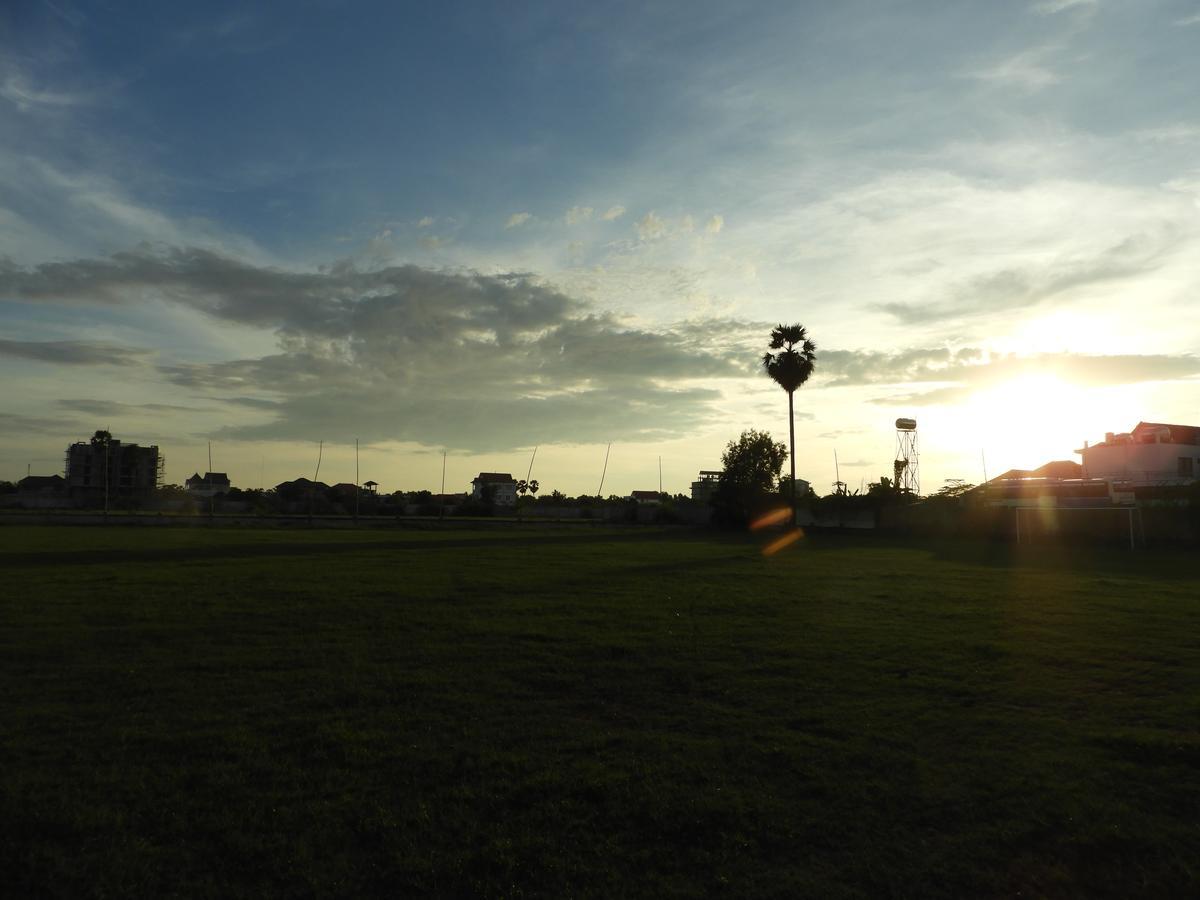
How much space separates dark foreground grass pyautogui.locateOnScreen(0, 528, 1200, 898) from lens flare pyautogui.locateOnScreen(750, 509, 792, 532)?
1973 inches

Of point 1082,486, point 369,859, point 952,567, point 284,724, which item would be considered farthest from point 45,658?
point 1082,486

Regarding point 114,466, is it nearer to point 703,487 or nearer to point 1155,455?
point 703,487

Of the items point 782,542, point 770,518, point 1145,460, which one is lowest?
point 782,542

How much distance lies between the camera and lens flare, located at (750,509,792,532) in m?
67.7

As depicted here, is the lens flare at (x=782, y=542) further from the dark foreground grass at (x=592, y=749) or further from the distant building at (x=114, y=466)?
the distant building at (x=114, y=466)

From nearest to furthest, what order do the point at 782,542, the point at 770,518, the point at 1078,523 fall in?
1. the point at 1078,523
2. the point at 782,542
3. the point at 770,518

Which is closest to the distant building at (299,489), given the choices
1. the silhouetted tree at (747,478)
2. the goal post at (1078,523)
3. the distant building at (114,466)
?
the distant building at (114,466)

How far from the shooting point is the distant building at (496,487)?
152m

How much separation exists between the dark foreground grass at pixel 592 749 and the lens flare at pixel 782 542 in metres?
22.0

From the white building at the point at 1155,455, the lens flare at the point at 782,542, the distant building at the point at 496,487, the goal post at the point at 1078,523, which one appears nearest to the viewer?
the lens flare at the point at 782,542

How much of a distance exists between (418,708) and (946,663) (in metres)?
7.75

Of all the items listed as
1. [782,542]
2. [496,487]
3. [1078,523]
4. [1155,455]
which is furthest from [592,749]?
[496,487]

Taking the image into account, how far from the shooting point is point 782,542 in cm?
4934

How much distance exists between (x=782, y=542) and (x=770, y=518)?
18.9 metres
